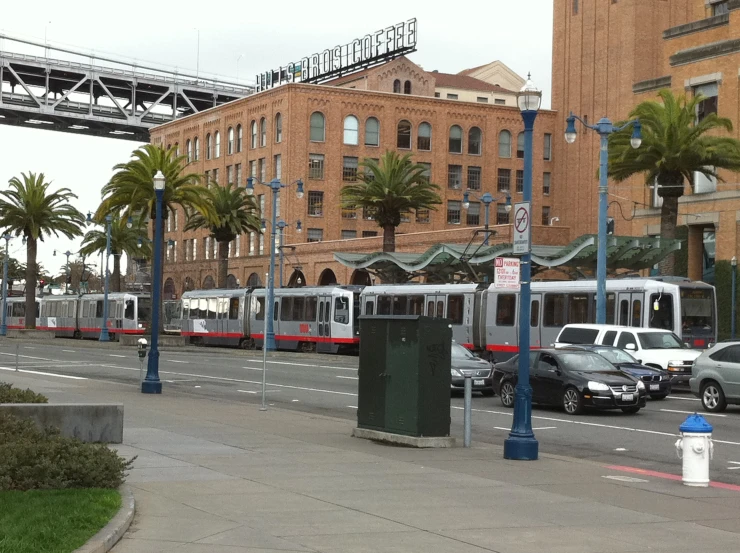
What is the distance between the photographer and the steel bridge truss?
10600 cm

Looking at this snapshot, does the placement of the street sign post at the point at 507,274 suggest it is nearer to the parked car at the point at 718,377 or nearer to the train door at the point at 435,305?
the parked car at the point at 718,377

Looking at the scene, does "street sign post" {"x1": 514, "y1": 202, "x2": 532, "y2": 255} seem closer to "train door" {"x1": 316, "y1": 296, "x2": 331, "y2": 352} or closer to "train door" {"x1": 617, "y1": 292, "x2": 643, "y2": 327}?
"train door" {"x1": 617, "y1": 292, "x2": 643, "y2": 327}

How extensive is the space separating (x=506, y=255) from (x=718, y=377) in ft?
78.7

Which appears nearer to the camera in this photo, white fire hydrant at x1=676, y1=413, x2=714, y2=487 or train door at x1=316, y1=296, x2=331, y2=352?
white fire hydrant at x1=676, y1=413, x2=714, y2=487

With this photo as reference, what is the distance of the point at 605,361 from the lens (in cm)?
2597

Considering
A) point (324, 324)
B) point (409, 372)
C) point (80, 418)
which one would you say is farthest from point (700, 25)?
point (80, 418)

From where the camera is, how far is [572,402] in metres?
24.9

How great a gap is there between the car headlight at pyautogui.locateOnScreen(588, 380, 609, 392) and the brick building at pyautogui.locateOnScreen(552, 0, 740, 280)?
31.3m

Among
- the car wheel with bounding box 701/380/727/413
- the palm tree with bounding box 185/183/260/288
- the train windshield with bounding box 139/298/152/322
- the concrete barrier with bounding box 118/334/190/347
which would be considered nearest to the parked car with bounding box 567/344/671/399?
the car wheel with bounding box 701/380/727/413

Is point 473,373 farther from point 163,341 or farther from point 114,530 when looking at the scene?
point 163,341

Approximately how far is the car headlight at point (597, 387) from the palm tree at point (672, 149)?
20.6 metres

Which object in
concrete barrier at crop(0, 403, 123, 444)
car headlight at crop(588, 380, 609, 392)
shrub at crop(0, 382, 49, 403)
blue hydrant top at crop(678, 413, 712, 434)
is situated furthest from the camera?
car headlight at crop(588, 380, 609, 392)

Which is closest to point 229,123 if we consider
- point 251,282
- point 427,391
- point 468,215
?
point 251,282

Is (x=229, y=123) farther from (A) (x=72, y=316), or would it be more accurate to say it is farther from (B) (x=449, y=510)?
(B) (x=449, y=510)
